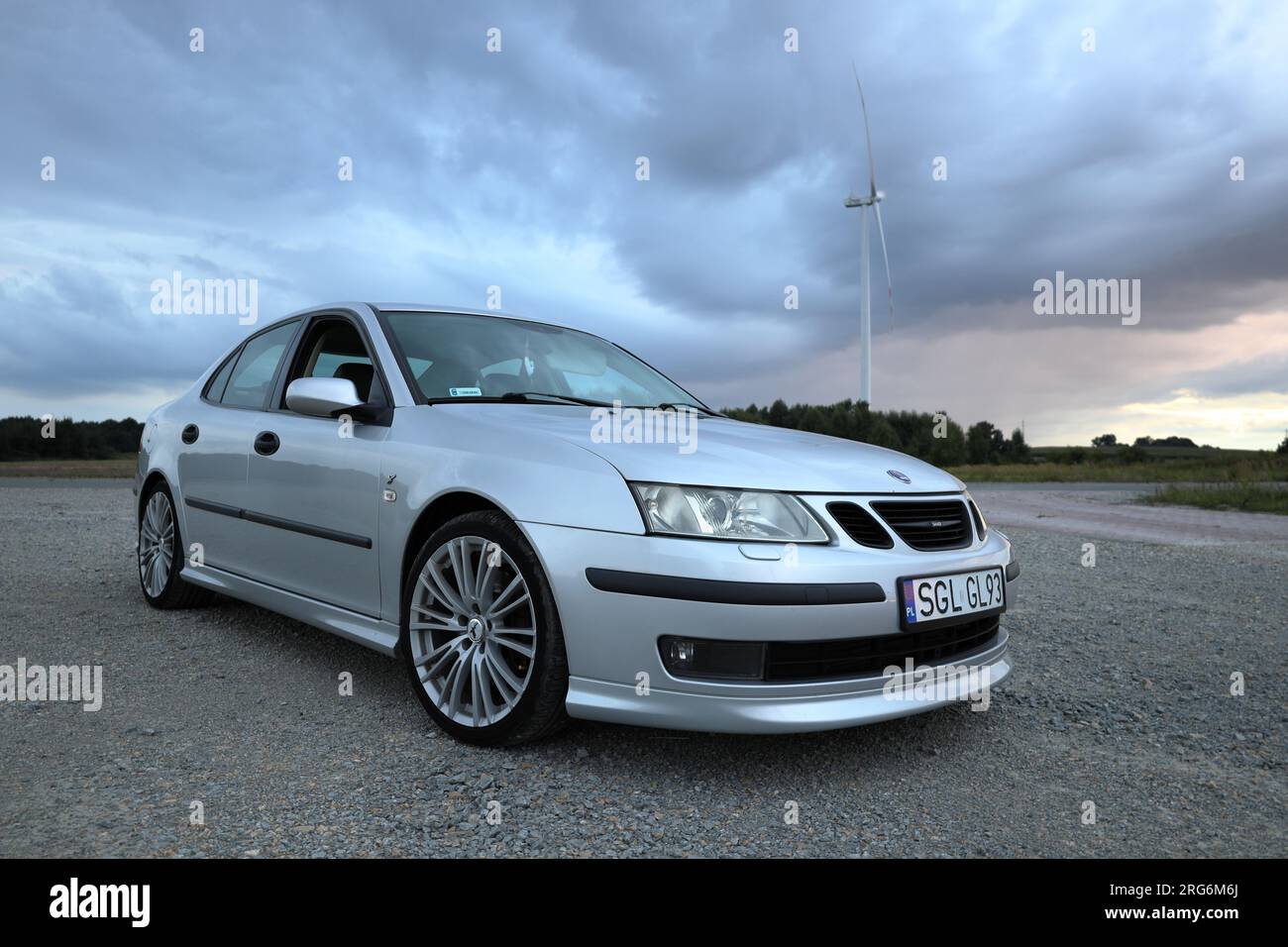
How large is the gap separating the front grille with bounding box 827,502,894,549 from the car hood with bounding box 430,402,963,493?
2.2 inches

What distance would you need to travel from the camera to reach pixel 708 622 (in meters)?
2.44

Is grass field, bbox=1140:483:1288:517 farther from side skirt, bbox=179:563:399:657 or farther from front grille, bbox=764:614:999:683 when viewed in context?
side skirt, bbox=179:563:399:657

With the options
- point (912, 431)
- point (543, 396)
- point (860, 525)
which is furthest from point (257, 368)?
point (912, 431)

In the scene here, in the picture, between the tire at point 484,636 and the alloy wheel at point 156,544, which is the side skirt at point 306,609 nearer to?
the tire at point 484,636

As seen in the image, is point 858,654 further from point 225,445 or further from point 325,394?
point 225,445

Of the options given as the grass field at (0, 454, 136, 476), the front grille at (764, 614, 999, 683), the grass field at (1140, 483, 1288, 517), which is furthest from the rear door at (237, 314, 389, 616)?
the grass field at (0, 454, 136, 476)

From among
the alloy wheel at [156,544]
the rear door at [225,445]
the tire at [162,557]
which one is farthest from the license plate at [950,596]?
the alloy wheel at [156,544]

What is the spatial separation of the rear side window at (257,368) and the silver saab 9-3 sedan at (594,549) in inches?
15.6

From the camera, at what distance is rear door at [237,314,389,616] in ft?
10.8

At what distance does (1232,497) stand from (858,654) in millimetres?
14369
